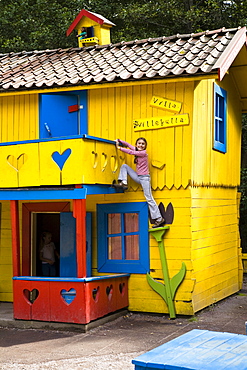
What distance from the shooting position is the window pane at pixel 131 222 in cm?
1154

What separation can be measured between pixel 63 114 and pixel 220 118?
138 inches

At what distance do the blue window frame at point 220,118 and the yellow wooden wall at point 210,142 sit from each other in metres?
0.16

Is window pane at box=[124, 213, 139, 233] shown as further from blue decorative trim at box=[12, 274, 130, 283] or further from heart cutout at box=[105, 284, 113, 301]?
heart cutout at box=[105, 284, 113, 301]

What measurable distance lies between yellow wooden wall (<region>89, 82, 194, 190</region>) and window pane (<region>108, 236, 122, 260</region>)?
113 centimetres

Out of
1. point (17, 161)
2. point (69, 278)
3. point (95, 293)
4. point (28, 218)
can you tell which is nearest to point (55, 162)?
point (17, 161)

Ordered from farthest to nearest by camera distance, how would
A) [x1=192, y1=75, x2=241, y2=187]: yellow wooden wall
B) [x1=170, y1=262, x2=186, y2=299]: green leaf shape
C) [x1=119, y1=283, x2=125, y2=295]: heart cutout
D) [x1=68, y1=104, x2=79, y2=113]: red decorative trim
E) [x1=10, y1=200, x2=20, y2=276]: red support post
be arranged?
[x1=68, y1=104, x2=79, y2=113]: red decorative trim → [x1=192, y1=75, x2=241, y2=187]: yellow wooden wall → [x1=119, y1=283, x2=125, y2=295]: heart cutout → [x1=170, y1=262, x2=186, y2=299]: green leaf shape → [x1=10, y1=200, x2=20, y2=276]: red support post

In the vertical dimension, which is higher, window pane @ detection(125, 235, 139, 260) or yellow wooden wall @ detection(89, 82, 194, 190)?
yellow wooden wall @ detection(89, 82, 194, 190)

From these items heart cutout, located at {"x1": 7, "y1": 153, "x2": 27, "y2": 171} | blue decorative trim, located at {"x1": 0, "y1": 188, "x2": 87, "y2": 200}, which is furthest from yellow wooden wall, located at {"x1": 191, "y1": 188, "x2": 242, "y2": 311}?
heart cutout, located at {"x1": 7, "y1": 153, "x2": 27, "y2": 171}

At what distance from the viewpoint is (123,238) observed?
11.6m

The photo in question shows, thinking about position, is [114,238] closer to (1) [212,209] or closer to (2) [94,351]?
(1) [212,209]

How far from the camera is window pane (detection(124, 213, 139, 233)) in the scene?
11.5 meters

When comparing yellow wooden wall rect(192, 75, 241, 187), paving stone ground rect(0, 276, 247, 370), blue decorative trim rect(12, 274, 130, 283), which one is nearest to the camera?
paving stone ground rect(0, 276, 247, 370)

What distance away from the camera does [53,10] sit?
2247 centimetres

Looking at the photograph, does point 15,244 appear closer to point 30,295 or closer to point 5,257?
point 30,295
